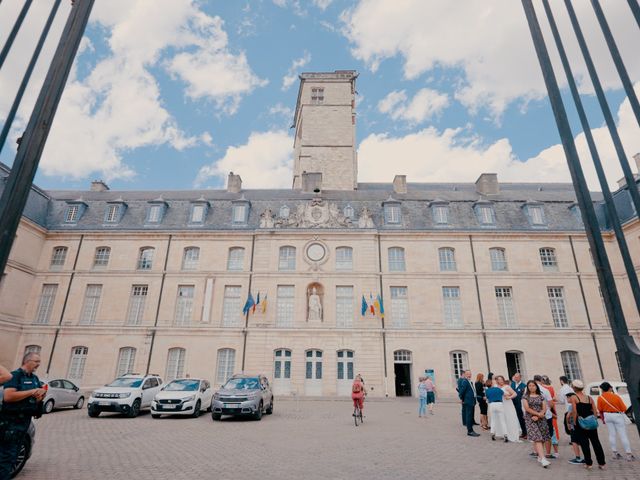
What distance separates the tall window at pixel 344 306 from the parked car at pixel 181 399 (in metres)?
10.5

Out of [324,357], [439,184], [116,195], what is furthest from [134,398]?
[439,184]

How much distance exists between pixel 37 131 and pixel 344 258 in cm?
2267

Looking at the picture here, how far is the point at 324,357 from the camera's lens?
74.6 feet

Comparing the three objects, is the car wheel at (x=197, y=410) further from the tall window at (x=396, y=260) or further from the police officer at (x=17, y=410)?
the tall window at (x=396, y=260)

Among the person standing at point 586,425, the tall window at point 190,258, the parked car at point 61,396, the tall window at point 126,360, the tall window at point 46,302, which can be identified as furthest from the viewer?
the tall window at point 190,258

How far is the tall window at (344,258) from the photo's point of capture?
977 inches

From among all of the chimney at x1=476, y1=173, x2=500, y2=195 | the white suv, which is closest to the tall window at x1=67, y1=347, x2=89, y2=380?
the white suv

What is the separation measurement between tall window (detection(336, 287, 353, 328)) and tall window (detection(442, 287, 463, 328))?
6.01 m

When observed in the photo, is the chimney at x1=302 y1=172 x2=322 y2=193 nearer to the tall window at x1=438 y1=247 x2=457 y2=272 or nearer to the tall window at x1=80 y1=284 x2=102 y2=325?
the tall window at x1=438 y1=247 x2=457 y2=272

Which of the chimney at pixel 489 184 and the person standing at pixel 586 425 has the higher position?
the chimney at pixel 489 184

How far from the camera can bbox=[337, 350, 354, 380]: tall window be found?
22.5 metres

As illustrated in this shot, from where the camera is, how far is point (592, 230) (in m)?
2.77

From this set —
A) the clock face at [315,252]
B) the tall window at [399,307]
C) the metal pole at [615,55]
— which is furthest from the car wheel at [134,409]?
the metal pole at [615,55]

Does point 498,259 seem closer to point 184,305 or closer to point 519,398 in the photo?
point 519,398
